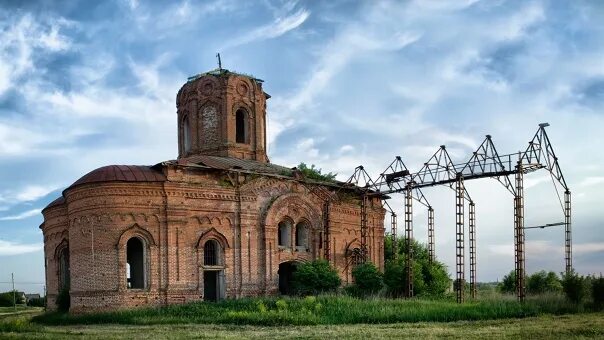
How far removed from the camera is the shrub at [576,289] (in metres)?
23.8

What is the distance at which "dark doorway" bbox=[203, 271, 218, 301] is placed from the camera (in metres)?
30.3

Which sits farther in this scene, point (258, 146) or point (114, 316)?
point (258, 146)

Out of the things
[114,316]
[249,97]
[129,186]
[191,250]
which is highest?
[249,97]

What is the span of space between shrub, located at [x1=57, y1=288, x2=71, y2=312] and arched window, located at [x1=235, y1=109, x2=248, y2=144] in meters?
11.0

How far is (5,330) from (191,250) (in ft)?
28.4

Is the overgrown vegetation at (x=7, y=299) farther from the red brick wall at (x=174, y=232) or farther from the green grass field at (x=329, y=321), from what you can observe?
the green grass field at (x=329, y=321)

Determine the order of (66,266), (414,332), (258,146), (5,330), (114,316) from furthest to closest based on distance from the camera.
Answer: (258,146), (66,266), (114,316), (5,330), (414,332)

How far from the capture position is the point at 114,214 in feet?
89.0

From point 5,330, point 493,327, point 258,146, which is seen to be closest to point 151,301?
point 5,330

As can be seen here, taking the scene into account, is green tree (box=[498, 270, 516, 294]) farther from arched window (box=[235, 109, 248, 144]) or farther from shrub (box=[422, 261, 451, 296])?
arched window (box=[235, 109, 248, 144])

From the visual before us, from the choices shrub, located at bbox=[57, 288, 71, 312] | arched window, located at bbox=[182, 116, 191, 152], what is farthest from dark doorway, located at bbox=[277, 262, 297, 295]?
shrub, located at bbox=[57, 288, 71, 312]

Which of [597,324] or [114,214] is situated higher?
[114,214]

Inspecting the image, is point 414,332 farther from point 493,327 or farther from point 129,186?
point 129,186

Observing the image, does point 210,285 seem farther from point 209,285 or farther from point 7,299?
point 7,299
